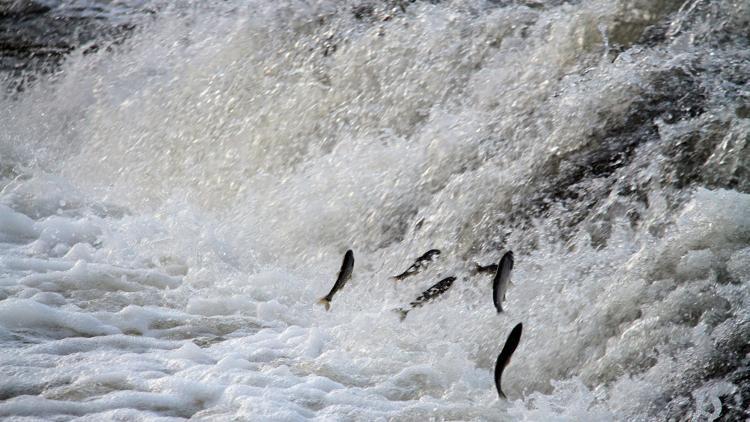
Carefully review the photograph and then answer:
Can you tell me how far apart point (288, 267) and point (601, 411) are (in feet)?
6.61

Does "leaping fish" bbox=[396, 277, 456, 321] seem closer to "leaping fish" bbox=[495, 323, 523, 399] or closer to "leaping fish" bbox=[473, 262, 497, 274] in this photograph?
"leaping fish" bbox=[473, 262, 497, 274]

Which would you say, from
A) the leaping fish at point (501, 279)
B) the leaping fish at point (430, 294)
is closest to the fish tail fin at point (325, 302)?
the leaping fish at point (430, 294)

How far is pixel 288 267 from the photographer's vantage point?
509 cm

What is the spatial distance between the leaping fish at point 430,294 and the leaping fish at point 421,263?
0.22 m

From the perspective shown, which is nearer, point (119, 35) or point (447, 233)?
point (447, 233)

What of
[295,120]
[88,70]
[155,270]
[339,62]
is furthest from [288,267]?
[88,70]

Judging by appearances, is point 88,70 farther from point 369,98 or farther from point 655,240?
point 655,240

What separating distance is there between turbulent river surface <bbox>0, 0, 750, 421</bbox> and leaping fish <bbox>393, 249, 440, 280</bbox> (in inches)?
3.3

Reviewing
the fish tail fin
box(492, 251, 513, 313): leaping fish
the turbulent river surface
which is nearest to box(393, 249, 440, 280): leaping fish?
the turbulent river surface

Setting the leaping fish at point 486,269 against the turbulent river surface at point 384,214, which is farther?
the leaping fish at point 486,269

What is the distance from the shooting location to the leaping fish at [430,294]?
14.3 ft

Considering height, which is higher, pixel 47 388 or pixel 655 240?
pixel 47 388

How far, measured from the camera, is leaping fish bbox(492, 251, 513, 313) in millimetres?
3836

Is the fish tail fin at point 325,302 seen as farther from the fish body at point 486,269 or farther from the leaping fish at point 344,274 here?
the fish body at point 486,269
